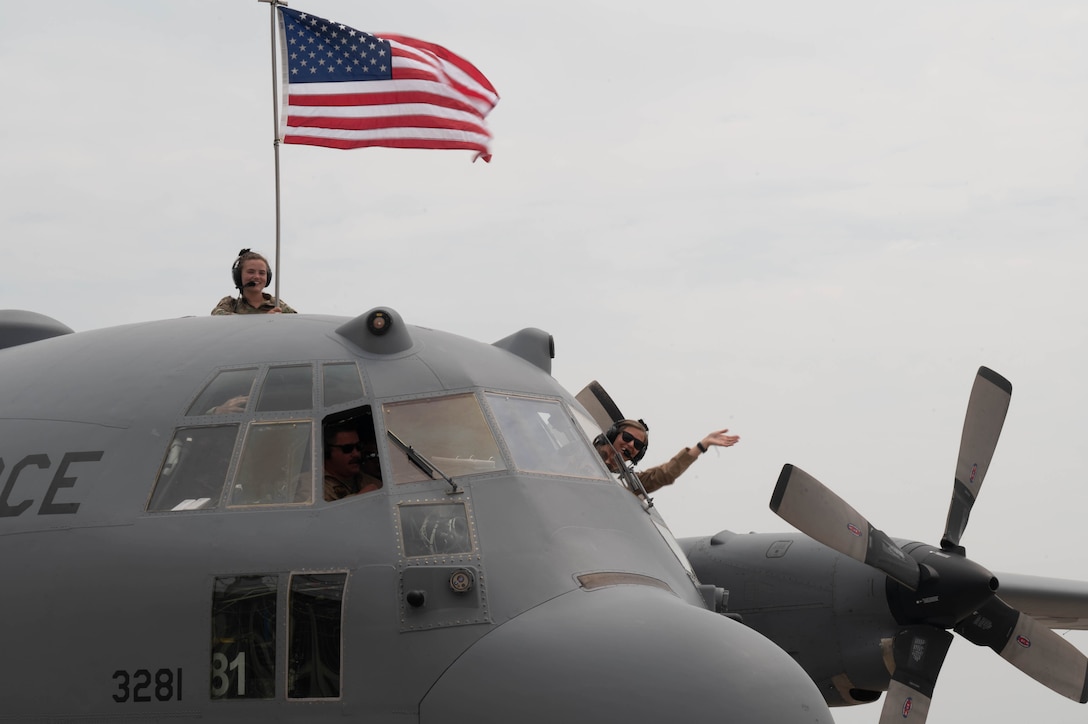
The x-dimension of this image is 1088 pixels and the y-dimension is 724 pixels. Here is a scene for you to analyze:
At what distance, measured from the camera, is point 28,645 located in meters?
8.61

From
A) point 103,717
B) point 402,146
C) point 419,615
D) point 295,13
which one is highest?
point 295,13

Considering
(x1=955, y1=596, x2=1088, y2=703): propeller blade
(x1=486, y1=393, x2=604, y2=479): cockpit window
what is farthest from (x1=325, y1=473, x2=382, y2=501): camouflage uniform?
(x1=955, y1=596, x2=1088, y2=703): propeller blade

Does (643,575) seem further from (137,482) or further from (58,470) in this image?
(58,470)

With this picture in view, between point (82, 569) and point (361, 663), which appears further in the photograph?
point (82, 569)

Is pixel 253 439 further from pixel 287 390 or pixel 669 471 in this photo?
pixel 669 471

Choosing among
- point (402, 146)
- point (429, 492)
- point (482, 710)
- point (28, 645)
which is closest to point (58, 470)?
point (28, 645)

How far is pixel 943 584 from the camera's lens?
14633 mm

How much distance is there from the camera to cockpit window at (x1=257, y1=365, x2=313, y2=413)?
941cm

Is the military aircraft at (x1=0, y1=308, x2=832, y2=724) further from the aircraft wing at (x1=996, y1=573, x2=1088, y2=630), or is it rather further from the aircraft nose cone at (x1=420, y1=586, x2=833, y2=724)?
the aircraft wing at (x1=996, y1=573, x2=1088, y2=630)

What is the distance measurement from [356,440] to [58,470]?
2.08m

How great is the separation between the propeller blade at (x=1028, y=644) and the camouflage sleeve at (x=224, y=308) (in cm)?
861

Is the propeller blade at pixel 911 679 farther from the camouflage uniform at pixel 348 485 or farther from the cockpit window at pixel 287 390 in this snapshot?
the cockpit window at pixel 287 390

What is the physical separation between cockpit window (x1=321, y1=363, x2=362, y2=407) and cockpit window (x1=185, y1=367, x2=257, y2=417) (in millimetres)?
523

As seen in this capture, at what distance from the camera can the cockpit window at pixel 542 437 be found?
9586 millimetres
